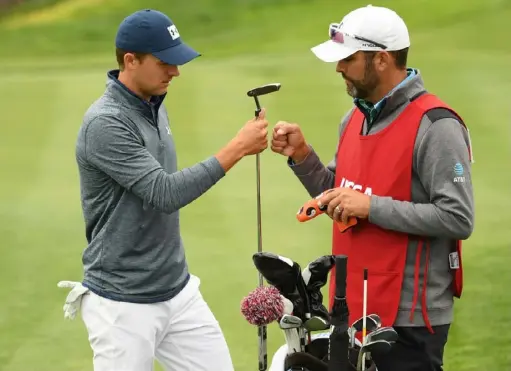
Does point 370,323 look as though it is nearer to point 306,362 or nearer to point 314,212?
point 306,362

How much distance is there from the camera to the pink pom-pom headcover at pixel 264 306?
8.96 feet

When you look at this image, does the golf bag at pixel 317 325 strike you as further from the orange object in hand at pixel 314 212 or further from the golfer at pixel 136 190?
the golfer at pixel 136 190

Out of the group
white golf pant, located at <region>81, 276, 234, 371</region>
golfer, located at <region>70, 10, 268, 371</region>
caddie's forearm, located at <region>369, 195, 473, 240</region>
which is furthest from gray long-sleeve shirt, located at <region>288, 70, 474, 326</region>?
white golf pant, located at <region>81, 276, 234, 371</region>

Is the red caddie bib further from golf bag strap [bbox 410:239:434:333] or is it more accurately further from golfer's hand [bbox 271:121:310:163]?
golfer's hand [bbox 271:121:310:163]

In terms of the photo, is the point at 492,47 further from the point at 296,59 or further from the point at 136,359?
the point at 136,359

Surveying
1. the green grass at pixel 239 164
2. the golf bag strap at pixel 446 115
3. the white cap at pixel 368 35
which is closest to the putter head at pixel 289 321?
the golf bag strap at pixel 446 115

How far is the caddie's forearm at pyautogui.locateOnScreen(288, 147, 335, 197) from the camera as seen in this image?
3.17 m

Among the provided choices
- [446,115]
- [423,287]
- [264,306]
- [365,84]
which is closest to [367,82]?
[365,84]

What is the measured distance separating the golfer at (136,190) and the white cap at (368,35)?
0.34m

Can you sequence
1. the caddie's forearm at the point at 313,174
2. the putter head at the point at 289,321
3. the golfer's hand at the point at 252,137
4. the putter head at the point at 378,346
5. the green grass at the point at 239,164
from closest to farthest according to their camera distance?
the putter head at the point at 378,346, the putter head at the point at 289,321, the golfer's hand at the point at 252,137, the caddie's forearm at the point at 313,174, the green grass at the point at 239,164

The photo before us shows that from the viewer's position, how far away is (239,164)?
22.5 feet

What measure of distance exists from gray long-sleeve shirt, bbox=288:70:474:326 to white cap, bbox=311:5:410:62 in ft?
0.39

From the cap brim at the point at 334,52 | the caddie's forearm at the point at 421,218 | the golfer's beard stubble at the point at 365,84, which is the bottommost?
the caddie's forearm at the point at 421,218

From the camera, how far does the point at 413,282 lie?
9.29ft
